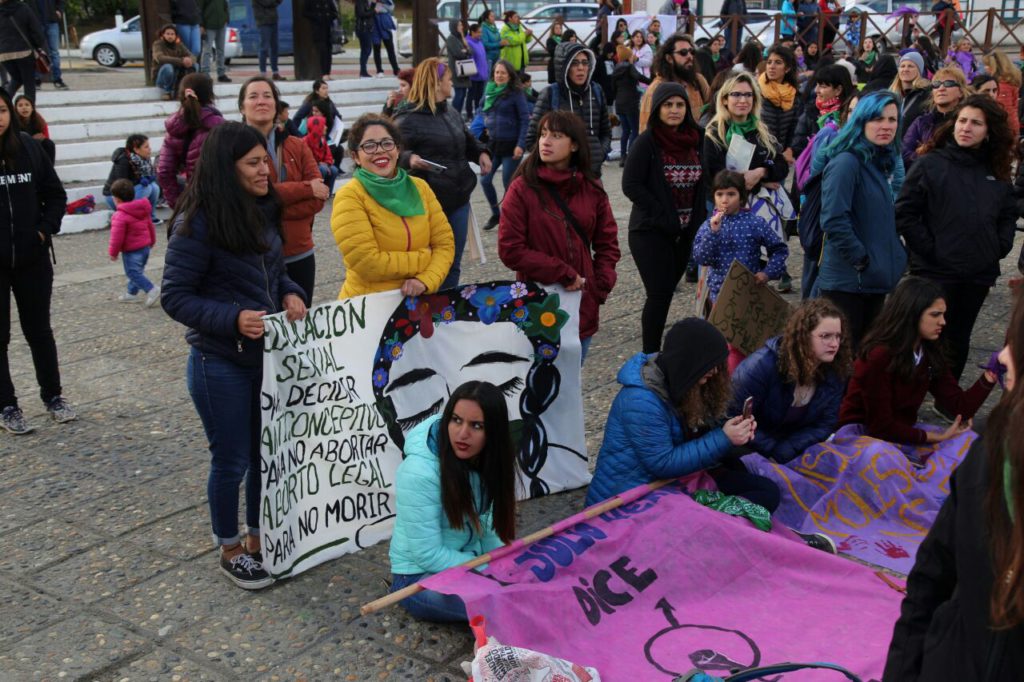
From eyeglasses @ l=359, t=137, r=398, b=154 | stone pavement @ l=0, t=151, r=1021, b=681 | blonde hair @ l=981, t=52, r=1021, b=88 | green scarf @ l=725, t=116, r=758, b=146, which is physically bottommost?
stone pavement @ l=0, t=151, r=1021, b=681

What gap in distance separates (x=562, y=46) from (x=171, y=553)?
683cm

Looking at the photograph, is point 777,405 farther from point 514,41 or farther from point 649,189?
point 514,41

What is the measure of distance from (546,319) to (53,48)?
15.0 meters

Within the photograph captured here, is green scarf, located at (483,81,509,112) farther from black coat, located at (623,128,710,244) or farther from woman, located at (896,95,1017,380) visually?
woman, located at (896,95,1017,380)

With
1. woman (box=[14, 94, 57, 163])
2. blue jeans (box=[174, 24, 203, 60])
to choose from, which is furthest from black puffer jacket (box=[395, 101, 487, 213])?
blue jeans (box=[174, 24, 203, 60])

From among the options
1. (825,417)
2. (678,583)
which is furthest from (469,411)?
(825,417)

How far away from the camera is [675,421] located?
177 inches

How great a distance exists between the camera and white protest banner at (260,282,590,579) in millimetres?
4258

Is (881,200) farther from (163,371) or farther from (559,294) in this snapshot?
(163,371)

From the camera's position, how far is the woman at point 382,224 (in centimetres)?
480

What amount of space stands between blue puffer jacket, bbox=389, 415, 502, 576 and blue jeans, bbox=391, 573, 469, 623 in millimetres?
37

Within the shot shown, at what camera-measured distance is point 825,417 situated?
5172 millimetres

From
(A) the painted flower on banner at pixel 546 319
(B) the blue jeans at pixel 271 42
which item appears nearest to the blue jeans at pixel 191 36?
(B) the blue jeans at pixel 271 42

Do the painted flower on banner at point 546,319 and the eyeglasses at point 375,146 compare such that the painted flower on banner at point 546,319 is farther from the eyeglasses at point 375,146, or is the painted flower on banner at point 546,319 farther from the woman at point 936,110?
the woman at point 936,110
